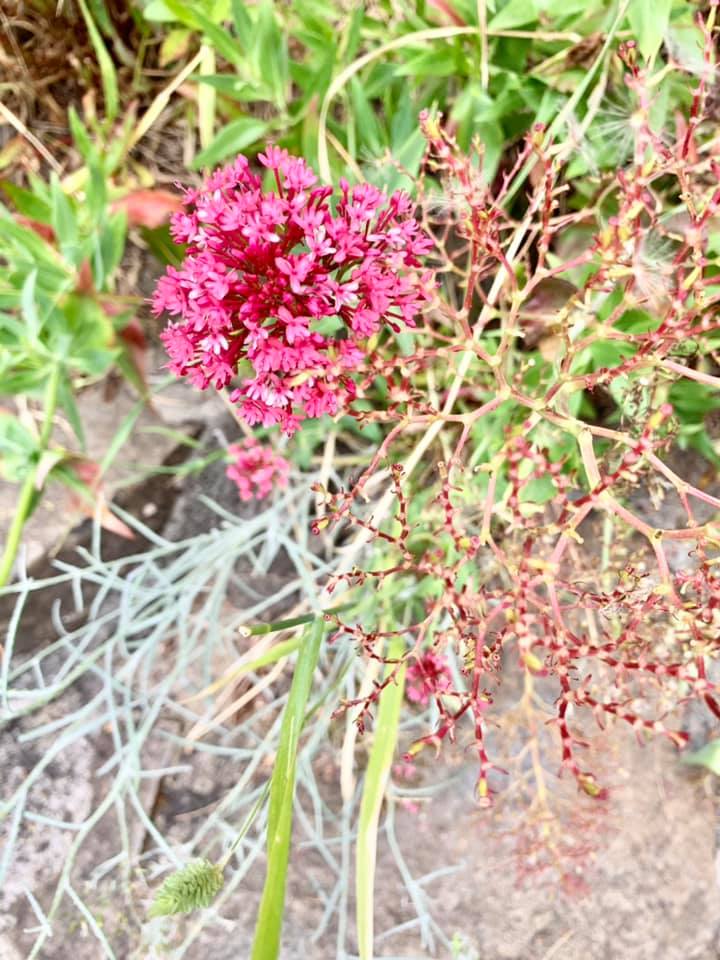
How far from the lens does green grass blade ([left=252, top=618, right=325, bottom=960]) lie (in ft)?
2.37

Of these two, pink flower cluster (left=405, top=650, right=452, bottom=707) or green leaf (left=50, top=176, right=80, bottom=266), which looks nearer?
pink flower cluster (left=405, top=650, right=452, bottom=707)

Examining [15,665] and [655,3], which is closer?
[655,3]

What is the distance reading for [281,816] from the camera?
0.76 m

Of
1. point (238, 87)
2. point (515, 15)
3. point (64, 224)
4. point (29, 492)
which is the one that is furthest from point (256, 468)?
point (515, 15)

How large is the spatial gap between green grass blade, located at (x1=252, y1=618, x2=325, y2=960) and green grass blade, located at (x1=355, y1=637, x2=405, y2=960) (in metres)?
0.10

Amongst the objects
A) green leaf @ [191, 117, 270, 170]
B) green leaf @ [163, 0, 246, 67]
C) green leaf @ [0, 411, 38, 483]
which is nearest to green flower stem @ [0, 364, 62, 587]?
green leaf @ [0, 411, 38, 483]

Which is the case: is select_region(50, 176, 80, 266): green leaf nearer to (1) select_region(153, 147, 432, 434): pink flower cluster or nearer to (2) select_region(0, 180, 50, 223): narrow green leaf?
(2) select_region(0, 180, 50, 223): narrow green leaf

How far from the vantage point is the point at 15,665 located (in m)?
1.34

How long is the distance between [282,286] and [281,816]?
1.69ft

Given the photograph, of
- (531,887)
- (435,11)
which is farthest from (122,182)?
(531,887)

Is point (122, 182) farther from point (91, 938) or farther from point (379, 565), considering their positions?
point (91, 938)

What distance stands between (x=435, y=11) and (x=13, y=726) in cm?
130

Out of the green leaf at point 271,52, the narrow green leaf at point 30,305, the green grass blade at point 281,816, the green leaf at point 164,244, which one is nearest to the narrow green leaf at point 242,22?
the green leaf at point 271,52

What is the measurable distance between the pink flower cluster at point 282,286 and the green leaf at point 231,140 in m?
0.36
